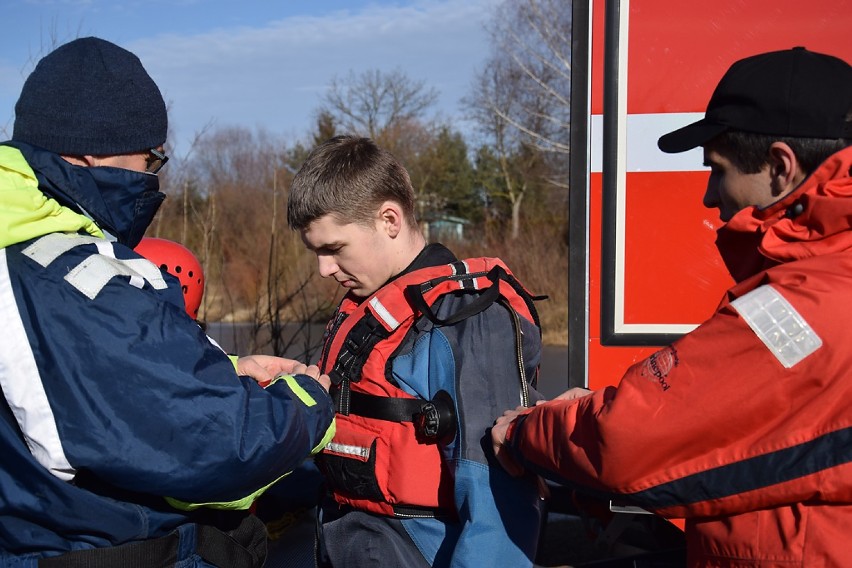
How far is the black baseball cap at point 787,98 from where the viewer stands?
5.75 ft

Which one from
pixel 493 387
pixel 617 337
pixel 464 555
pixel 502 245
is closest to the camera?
pixel 464 555

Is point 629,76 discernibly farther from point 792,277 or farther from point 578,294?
point 792,277

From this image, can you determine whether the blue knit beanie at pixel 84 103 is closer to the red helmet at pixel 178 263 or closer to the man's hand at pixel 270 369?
the man's hand at pixel 270 369

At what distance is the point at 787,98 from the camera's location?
1.78 m

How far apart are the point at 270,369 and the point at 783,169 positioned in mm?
1446

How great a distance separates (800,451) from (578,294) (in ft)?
6.15

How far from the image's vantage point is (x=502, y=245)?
1947cm

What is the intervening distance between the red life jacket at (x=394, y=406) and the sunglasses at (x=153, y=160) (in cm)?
71

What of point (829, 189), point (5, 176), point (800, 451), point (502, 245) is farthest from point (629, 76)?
point (502, 245)

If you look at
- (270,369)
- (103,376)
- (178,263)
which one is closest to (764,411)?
(103,376)

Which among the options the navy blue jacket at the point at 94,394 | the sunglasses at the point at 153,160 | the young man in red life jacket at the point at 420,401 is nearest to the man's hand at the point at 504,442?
the young man in red life jacket at the point at 420,401

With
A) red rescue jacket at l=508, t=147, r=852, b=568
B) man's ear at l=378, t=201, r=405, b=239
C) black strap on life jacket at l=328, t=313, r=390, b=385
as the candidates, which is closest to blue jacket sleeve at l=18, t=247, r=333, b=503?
black strap on life jacket at l=328, t=313, r=390, b=385

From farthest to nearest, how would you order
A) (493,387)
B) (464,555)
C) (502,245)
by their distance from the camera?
(502,245), (493,387), (464,555)

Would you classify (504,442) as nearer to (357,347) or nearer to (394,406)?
(394,406)
